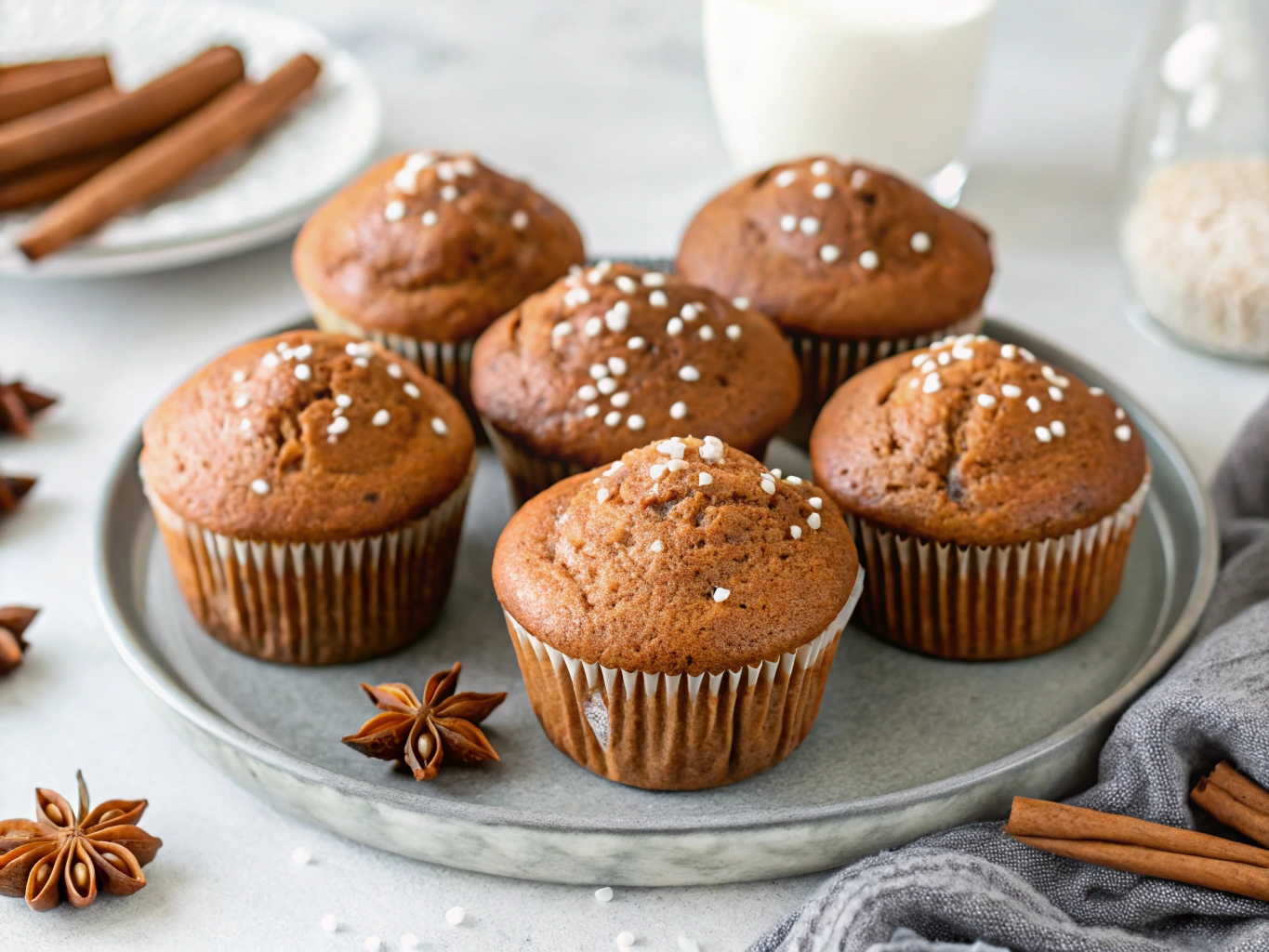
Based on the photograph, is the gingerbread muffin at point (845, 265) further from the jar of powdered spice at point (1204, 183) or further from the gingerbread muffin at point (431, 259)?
the jar of powdered spice at point (1204, 183)

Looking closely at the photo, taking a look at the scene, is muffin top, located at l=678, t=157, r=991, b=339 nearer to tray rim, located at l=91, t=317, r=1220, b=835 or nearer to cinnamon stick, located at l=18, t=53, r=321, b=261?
tray rim, located at l=91, t=317, r=1220, b=835

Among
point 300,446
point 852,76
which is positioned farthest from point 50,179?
point 852,76

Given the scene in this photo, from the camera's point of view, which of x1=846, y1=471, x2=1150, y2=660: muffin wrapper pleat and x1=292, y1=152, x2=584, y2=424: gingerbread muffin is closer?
x1=846, y1=471, x2=1150, y2=660: muffin wrapper pleat

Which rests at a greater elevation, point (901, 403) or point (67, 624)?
point (901, 403)

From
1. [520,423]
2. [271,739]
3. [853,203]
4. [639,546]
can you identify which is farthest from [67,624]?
[853,203]

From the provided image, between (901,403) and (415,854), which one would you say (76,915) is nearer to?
(415,854)

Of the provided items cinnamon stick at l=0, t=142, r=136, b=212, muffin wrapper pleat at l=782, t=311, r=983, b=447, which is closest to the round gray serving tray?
muffin wrapper pleat at l=782, t=311, r=983, b=447
